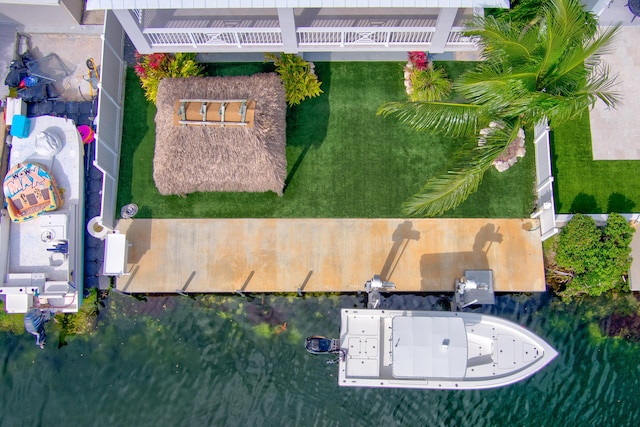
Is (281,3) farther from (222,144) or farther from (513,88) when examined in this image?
(513,88)

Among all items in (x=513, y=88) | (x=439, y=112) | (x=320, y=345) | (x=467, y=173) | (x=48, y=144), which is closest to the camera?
(x=513, y=88)

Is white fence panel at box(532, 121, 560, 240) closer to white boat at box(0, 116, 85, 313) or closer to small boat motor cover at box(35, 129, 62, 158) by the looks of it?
white boat at box(0, 116, 85, 313)

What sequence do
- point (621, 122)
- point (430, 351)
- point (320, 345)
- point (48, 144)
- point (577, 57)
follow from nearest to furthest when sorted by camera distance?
point (577, 57) < point (430, 351) < point (320, 345) < point (48, 144) < point (621, 122)

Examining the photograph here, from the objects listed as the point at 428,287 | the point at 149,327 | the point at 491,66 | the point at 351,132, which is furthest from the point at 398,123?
the point at 149,327

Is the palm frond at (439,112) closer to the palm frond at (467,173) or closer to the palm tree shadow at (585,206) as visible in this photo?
the palm frond at (467,173)

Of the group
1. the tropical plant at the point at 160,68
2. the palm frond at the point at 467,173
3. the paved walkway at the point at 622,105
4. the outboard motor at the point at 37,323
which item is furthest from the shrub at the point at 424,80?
the outboard motor at the point at 37,323

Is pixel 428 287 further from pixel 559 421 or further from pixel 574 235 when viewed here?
pixel 559 421

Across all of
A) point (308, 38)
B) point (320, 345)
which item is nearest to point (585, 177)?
point (308, 38)
